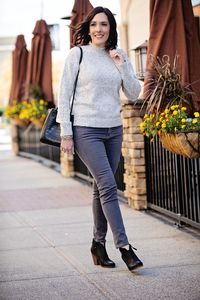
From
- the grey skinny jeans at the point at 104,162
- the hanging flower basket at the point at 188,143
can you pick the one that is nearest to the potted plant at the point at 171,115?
the hanging flower basket at the point at 188,143

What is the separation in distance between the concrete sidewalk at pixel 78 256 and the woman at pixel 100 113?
28 cm

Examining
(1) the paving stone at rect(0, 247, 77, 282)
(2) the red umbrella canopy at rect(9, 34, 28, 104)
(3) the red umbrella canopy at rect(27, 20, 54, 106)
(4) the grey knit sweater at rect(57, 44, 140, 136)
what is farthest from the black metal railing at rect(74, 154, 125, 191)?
(2) the red umbrella canopy at rect(9, 34, 28, 104)

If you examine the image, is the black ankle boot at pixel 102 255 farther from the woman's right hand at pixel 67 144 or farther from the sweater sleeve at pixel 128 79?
the sweater sleeve at pixel 128 79

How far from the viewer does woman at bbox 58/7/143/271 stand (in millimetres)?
4816

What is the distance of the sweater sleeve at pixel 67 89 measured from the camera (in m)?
4.83

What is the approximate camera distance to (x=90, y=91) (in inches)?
192

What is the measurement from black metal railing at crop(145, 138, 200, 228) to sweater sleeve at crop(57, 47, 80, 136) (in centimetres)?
166

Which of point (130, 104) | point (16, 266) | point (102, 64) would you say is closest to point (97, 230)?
point (16, 266)

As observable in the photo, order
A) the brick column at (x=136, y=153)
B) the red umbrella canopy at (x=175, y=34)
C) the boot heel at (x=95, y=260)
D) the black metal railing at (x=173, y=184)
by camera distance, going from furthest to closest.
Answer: the brick column at (x=136, y=153)
the red umbrella canopy at (x=175, y=34)
the black metal railing at (x=173, y=184)
the boot heel at (x=95, y=260)

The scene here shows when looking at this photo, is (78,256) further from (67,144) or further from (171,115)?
(171,115)

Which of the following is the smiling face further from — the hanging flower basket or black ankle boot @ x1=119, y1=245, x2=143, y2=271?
black ankle boot @ x1=119, y1=245, x2=143, y2=271

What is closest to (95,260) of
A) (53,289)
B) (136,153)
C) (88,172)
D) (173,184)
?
→ (53,289)

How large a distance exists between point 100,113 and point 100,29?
0.63m

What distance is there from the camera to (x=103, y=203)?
485 cm
